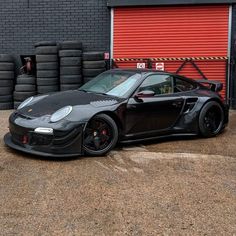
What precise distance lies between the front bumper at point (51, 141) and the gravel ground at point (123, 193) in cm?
13

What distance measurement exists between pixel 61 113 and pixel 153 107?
1650 mm

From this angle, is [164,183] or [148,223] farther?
[164,183]

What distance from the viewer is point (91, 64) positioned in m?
11.4

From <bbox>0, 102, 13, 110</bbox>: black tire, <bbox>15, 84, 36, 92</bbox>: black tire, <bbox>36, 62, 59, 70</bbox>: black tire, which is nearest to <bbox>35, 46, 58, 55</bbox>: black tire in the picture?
<bbox>36, 62, 59, 70</bbox>: black tire

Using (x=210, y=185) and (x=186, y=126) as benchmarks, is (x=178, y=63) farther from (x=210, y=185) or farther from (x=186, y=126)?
(x=210, y=185)

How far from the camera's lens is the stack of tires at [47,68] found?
37.3 ft

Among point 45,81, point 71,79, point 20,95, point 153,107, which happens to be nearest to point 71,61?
point 71,79

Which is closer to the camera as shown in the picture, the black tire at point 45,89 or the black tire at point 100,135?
the black tire at point 100,135

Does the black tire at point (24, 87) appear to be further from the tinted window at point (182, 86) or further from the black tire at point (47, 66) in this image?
the tinted window at point (182, 86)

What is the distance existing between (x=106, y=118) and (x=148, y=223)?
258 centimetres

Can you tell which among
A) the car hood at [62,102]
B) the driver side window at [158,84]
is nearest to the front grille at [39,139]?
the car hood at [62,102]

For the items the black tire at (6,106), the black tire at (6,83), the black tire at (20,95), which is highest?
the black tire at (6,83)

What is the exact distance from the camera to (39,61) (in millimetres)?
11430

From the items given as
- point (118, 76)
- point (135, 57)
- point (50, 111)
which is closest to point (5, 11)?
point (135, 57)
